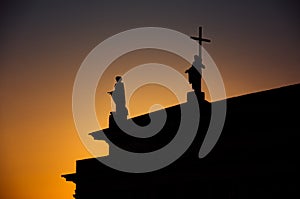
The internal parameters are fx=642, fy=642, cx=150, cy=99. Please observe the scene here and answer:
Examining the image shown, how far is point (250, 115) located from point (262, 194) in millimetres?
3301

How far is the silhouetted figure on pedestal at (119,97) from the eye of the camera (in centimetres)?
3478

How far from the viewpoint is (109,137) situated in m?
34.1

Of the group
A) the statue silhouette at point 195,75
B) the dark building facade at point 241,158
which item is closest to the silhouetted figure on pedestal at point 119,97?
the dark building facade at point 241,158

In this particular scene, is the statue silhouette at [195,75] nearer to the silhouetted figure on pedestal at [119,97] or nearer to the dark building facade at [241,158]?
the dark building facade at [241,158]

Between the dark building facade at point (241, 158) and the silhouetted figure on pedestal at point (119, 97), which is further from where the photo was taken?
the silhouetted figure on pedestal at point (119, 97)

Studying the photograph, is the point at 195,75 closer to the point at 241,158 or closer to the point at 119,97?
the point at 119,97

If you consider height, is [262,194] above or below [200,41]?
below

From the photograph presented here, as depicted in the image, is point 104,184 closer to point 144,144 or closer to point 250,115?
point 144,144

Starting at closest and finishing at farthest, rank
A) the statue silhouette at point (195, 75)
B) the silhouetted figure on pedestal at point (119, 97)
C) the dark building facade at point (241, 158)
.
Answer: the dark building facade at point (241, 158), the statue silhouette at point (195, 75), the silhouetted figure on pedestal at point (119, 97)

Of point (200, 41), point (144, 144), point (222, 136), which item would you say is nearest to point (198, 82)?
point (200, 41)

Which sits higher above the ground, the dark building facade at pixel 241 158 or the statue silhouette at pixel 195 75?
the statue silhouette at pixel 195 75

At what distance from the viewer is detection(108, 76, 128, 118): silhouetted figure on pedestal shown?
114ft

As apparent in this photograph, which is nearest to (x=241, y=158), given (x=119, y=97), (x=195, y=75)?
(x=195, y=75)

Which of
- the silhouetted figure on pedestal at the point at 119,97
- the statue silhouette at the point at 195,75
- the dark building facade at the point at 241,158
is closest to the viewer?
the dark building facade at the point at 241,158
